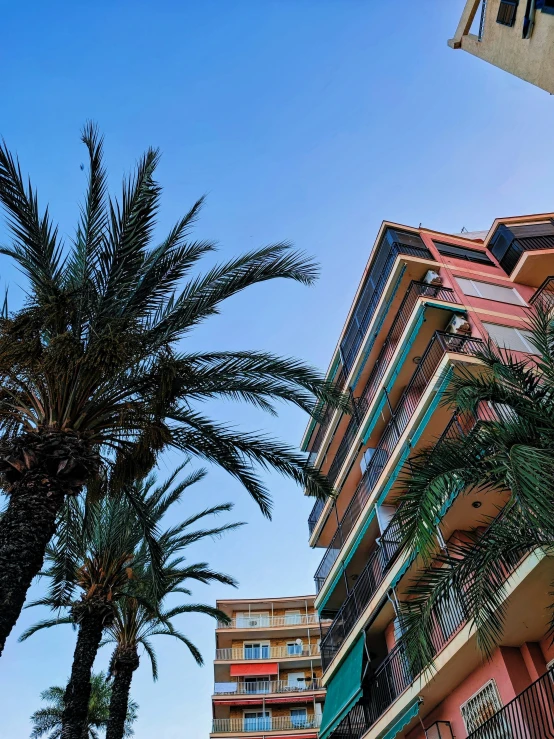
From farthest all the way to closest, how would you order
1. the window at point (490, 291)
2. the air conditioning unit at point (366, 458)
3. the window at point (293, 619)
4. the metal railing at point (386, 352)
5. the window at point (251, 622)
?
the window at point (293, 619)
the window at point (251, 622)
the air conditioning unit at point (366, 458)
the window at point (490, 291)
the metal railing at point (386, 352)

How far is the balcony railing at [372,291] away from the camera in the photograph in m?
19.5

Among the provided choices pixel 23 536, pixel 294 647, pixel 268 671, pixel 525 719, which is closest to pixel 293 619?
pixel 294 647

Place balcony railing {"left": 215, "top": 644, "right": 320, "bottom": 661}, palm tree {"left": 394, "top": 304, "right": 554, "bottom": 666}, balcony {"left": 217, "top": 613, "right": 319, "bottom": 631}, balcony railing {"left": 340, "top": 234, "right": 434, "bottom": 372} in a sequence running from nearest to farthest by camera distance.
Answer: palm tree {"left": 394, "top": 304, "right": 554, "bottom": 666} < balcony railing {"left": 340, "top": 234, "right": 434, "bottom": 372} < balcony railing {"left": 215, "top": 644, "right": 320, "bottom": 661} < balcony {"left": 217, "top": 613, "right": 319, "bottom": 631}

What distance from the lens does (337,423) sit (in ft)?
79.6

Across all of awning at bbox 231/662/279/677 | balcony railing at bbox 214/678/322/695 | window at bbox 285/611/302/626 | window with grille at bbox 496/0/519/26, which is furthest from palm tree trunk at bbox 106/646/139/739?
window at bbox 285/611/302/626

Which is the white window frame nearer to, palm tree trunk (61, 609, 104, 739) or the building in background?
palm tree trunk (61, 609, 104, 739)

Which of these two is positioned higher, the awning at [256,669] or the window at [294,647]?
the window at [294,647]

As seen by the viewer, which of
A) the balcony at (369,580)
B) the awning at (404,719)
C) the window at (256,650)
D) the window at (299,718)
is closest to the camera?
the awning at (404,719)

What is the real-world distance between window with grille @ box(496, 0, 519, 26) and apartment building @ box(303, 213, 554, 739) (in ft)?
22.0

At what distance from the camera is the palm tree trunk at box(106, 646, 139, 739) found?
1664cm

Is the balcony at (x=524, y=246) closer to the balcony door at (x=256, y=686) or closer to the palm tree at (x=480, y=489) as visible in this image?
the palm tree at (x=480, y=489)

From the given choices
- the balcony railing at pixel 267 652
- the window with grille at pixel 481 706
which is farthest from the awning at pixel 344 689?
the balcony railing at pixel 267 652

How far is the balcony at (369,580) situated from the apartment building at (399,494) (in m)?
0.07

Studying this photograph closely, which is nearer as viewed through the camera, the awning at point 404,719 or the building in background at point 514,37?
the building in background at point 514,37
